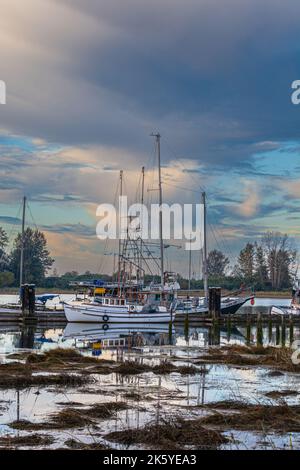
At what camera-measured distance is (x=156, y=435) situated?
15680 mm

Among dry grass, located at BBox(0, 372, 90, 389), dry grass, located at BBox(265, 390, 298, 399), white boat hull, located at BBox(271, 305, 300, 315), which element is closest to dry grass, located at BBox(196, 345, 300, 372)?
dry grass, located at BBox(265, 390, 298, 399)

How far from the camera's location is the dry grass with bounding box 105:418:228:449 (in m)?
15.3

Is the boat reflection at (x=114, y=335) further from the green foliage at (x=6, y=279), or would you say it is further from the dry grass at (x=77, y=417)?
the green foliage at (x=6, y=279)

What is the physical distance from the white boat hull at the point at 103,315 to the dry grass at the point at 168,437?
5736 centimetres

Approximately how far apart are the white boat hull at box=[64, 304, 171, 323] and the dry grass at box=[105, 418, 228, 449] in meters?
57.4

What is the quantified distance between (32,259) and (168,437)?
17584 centimetres

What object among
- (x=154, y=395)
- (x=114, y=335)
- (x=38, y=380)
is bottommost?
(x=154, y=395)

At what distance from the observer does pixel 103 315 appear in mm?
74000

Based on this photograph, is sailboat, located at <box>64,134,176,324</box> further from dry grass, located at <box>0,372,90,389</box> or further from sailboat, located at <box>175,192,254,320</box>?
dry grass, located at <box>0,372,90,389</box>

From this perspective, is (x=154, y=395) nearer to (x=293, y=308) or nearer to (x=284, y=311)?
(x=284, y=311)

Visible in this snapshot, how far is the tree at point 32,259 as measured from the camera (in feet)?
589

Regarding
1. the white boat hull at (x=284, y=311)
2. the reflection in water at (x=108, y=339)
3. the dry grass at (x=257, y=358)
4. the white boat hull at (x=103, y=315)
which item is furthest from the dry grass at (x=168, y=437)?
the white boat hull at (x=284, y=311)

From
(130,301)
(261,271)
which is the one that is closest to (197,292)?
(261,271)
